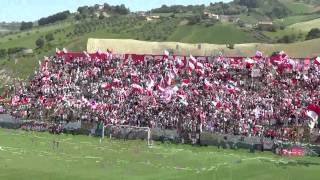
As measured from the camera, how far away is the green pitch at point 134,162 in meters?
40.6

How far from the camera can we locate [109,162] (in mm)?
46062

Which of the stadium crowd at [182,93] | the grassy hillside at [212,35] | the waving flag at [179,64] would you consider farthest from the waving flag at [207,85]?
the grassy hillside at [212,35]

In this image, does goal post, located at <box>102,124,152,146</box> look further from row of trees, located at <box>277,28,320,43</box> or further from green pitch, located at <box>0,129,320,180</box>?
row of trees, located at <box>277,28,320,43</box>

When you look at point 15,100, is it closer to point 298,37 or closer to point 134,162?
point 134,162

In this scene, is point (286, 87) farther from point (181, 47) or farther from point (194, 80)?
point (181, 47)

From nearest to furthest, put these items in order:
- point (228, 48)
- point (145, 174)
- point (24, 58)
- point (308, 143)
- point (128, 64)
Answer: point (145, 174) < point (308, 143) < point (128, 64) < point (228, 48) < point (24, 58)

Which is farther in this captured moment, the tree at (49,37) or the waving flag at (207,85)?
the tree at (49,37)

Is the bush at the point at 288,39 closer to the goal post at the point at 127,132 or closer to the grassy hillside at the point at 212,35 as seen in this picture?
the grassy hillside at the point at 212,35

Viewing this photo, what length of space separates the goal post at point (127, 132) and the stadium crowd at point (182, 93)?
1.14 meters

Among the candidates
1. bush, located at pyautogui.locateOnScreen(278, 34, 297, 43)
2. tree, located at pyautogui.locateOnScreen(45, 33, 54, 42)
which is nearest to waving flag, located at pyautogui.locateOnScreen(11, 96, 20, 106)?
bush, located at pyautogui.locateOnScreen(278, 34, 297, 43)

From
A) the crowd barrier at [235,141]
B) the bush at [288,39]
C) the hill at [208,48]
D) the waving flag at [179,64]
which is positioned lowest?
the crowd barrier at [235,141]

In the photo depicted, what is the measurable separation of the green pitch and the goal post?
95.1 inches

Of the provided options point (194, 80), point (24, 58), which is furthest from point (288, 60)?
point (24, 58)

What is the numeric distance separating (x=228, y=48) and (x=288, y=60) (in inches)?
1129
